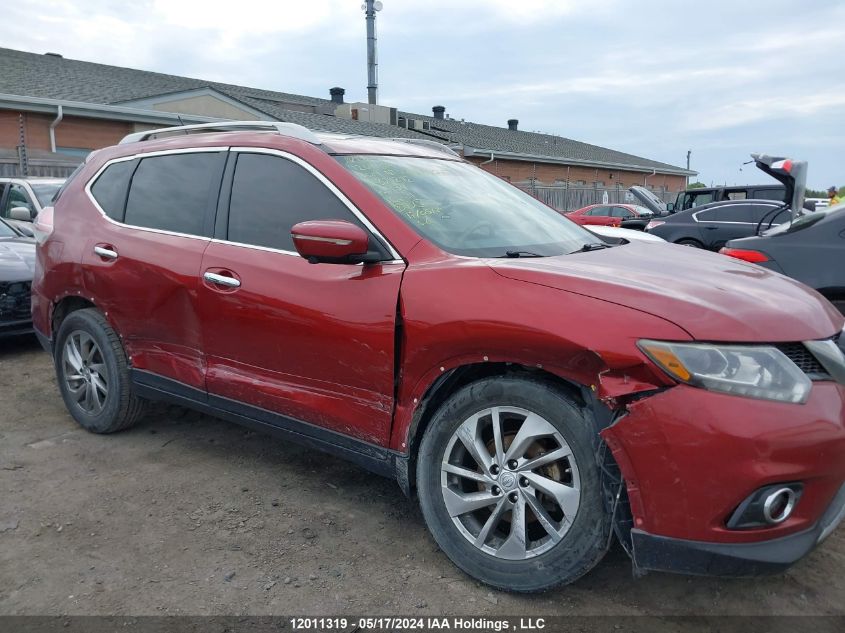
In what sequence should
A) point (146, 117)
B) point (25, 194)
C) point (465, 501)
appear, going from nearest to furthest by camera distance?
point (465, 501) < point (25, 194) < point (146, 117)

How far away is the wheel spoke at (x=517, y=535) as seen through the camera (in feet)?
7.89

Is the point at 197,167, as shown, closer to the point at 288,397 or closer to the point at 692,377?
the point at 288,397

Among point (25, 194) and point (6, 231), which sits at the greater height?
point (25, 194)

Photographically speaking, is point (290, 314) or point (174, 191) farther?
point (174, 191)

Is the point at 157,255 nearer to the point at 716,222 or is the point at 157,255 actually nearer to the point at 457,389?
the point at 457,389

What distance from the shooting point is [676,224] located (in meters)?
11.8

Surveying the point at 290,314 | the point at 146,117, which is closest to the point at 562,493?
the point at 290,314

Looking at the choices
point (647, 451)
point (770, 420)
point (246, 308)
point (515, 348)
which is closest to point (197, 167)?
point (246, 308)

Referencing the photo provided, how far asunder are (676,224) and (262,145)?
397 inches

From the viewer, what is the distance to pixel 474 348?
95.4 inches

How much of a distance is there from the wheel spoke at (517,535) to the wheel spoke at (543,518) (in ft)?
0.10

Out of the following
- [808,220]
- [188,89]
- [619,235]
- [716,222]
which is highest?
[188,89]

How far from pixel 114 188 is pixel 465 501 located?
2.89 m

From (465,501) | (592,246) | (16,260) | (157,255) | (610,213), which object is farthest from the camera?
(610,213)
